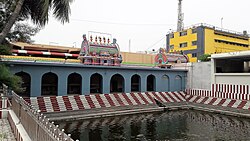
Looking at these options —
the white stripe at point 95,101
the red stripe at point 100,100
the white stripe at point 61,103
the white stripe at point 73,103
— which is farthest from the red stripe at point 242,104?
the white stripe at point 61,103

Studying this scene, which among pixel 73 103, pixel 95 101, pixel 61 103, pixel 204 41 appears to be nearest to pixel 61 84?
pixel 61 103

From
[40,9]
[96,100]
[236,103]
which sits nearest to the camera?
[40,9]

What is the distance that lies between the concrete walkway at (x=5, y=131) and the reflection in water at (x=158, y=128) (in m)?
3.70

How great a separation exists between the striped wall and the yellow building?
1889 cm

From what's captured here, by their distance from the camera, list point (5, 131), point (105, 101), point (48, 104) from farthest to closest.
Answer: point (105, 101) < point (48, 104) < point (5, 131)

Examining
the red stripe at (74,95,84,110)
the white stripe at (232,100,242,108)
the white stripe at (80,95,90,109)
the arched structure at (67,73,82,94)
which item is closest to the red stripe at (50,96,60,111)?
the red stripe at (74,95,84,110)

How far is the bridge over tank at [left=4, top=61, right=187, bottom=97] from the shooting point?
45.9 feet

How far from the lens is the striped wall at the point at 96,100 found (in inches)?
529

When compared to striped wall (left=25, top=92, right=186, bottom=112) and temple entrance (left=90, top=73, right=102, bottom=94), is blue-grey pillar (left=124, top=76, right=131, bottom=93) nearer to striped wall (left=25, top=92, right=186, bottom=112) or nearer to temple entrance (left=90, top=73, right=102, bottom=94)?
striped wall (left=25, top=92, right=186, bottom=112)

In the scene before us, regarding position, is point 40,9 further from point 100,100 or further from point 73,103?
point 100,100

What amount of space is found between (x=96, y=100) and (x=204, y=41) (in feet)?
85.6

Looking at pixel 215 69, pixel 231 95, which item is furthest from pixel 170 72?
pixel 231 95

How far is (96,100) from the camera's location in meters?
15.4

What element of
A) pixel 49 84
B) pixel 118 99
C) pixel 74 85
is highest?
pixel 49 84
